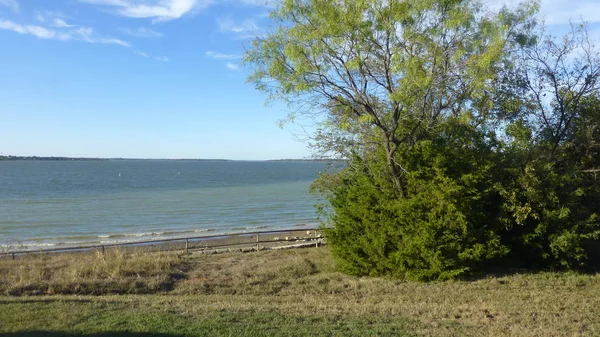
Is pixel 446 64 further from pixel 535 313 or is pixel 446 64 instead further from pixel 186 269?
pixel 186 269

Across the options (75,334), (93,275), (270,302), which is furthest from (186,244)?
(75,334)

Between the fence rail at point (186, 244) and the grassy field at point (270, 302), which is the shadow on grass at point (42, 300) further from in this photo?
the fence rail at point (186, 244)

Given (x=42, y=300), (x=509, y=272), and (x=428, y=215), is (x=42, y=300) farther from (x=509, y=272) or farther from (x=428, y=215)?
(x=509, y=272)

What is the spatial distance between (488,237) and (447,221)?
137cm

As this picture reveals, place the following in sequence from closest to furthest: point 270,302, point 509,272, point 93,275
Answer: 1. point 270,302
2. point 509,272
3. point 93,275

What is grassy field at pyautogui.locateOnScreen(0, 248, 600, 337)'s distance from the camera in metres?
7.09

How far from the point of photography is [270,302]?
10.5m

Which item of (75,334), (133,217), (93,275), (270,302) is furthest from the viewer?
(133,217)

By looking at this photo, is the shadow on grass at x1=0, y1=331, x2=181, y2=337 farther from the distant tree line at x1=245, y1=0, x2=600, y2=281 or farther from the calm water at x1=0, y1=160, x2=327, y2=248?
the calm water at x1=0, y1=160, x2=327, y2=248

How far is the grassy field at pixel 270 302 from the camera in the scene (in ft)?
23.2

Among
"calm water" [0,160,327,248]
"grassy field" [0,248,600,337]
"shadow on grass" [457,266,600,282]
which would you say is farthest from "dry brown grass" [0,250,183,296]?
"calm water" [0,160,327,248]

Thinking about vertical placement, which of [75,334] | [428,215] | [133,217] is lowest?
[133,217]

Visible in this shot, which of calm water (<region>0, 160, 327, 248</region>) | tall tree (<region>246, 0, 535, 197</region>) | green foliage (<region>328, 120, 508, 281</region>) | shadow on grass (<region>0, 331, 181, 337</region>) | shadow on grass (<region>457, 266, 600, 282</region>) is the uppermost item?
tall tree (<region>246, 0, 535, 197</region>)

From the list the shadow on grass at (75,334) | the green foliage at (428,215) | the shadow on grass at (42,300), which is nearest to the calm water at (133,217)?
the green foliage at (428,215)
